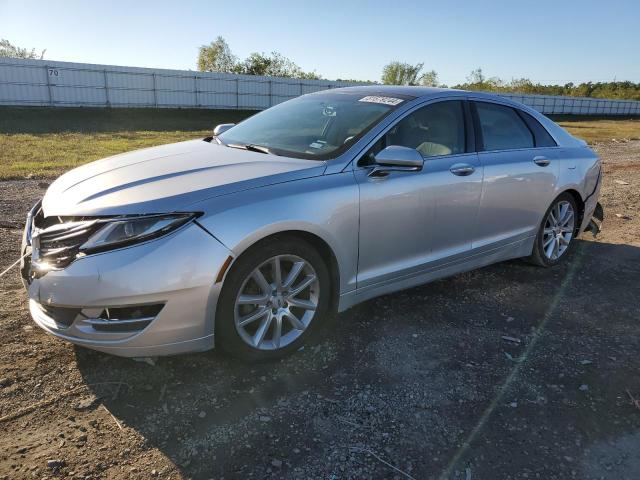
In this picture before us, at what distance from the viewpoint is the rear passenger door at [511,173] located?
408cm

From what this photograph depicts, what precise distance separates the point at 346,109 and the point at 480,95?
133 cm

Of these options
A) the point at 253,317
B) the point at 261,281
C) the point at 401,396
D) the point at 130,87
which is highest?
the point at 130,87

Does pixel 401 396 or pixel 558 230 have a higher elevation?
pixel 558 230

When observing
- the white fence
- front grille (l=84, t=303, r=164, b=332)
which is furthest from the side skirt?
the white fence

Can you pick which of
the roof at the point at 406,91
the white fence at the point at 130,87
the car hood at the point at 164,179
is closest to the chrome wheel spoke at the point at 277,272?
the car hood at the point at 164,179

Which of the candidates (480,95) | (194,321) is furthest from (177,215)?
(480,95)

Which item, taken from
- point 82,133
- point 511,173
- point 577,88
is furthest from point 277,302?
point 577,88

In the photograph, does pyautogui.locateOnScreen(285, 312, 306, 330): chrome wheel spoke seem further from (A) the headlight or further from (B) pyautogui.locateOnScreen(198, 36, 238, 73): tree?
(B) pyautogui.locateOnScreen(198, 36, 238, 73): tree

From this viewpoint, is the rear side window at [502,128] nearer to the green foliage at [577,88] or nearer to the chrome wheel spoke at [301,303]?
the chrome wheel spoke at [301,303]

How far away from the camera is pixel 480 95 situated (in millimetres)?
4348

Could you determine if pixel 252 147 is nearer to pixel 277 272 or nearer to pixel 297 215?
pixel 297 215

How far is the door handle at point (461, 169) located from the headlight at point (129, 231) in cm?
213

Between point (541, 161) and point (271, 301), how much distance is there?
2.96 metres

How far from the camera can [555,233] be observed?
494 cm
